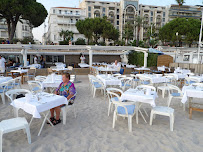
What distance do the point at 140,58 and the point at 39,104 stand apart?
16.1m

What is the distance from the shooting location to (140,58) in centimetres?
1830

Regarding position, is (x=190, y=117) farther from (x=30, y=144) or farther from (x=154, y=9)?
(x=154, y=9)

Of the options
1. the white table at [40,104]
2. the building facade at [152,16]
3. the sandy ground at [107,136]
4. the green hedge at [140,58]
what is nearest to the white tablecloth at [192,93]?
the sandy ground at [107,136]

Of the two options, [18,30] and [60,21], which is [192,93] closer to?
[60,21]

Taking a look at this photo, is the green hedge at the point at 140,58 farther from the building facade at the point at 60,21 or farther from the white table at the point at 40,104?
the building facade at the point at 60,21

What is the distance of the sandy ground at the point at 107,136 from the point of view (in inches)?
124

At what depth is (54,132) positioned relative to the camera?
375 centimetres

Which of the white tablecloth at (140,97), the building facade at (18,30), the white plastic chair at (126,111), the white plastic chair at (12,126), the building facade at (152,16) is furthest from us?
the building facade at (152,16)

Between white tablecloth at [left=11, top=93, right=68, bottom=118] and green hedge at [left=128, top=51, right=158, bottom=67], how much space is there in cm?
1480

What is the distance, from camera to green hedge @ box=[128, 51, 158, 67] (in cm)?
1720

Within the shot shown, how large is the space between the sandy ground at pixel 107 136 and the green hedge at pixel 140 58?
12.9 metres

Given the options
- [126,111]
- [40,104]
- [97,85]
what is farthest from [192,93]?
[40,104]

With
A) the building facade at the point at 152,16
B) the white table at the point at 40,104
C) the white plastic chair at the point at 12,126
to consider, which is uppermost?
the building facade at the point at 152,16

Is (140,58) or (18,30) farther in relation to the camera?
(18,30)
